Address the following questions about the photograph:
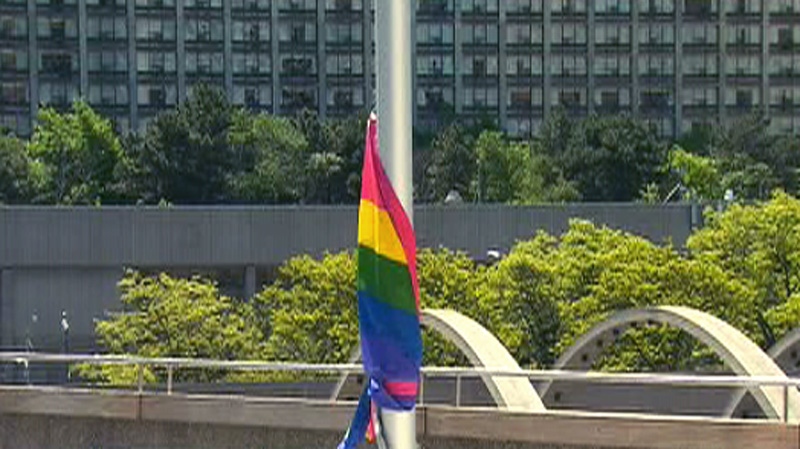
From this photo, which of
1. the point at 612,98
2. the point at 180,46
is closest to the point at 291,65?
the point at 180,46

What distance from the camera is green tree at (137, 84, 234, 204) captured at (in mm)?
115688

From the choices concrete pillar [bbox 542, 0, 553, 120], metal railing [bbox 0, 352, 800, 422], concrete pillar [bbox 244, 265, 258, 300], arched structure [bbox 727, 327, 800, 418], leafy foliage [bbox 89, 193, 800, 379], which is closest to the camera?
metal railing [bbox 0, 352, 800, 422]

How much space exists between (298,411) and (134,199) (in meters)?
98.4

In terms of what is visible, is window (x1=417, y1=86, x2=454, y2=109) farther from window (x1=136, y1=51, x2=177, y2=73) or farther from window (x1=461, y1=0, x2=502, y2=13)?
window (x1=136, y1=51, x2=177, y2=73)

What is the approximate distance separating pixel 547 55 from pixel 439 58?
31.0 ft

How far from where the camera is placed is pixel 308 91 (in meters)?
147

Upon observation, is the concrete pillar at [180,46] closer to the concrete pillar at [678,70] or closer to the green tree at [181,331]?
the concrete pillar at [678,70]

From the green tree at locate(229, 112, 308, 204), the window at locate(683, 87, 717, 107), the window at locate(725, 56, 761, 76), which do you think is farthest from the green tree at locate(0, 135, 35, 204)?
the window at locate(725, 56, 761, 76)

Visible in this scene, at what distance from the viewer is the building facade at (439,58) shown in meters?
142

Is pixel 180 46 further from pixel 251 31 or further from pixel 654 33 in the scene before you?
pixel 654 33

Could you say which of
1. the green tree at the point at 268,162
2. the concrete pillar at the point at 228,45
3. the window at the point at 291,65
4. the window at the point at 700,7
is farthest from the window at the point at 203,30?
the window at the point at 700,7

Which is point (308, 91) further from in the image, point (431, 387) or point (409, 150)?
point (409, 150)

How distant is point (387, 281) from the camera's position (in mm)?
9461

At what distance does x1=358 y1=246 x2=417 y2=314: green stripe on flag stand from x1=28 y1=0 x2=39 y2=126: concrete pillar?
439 ft
